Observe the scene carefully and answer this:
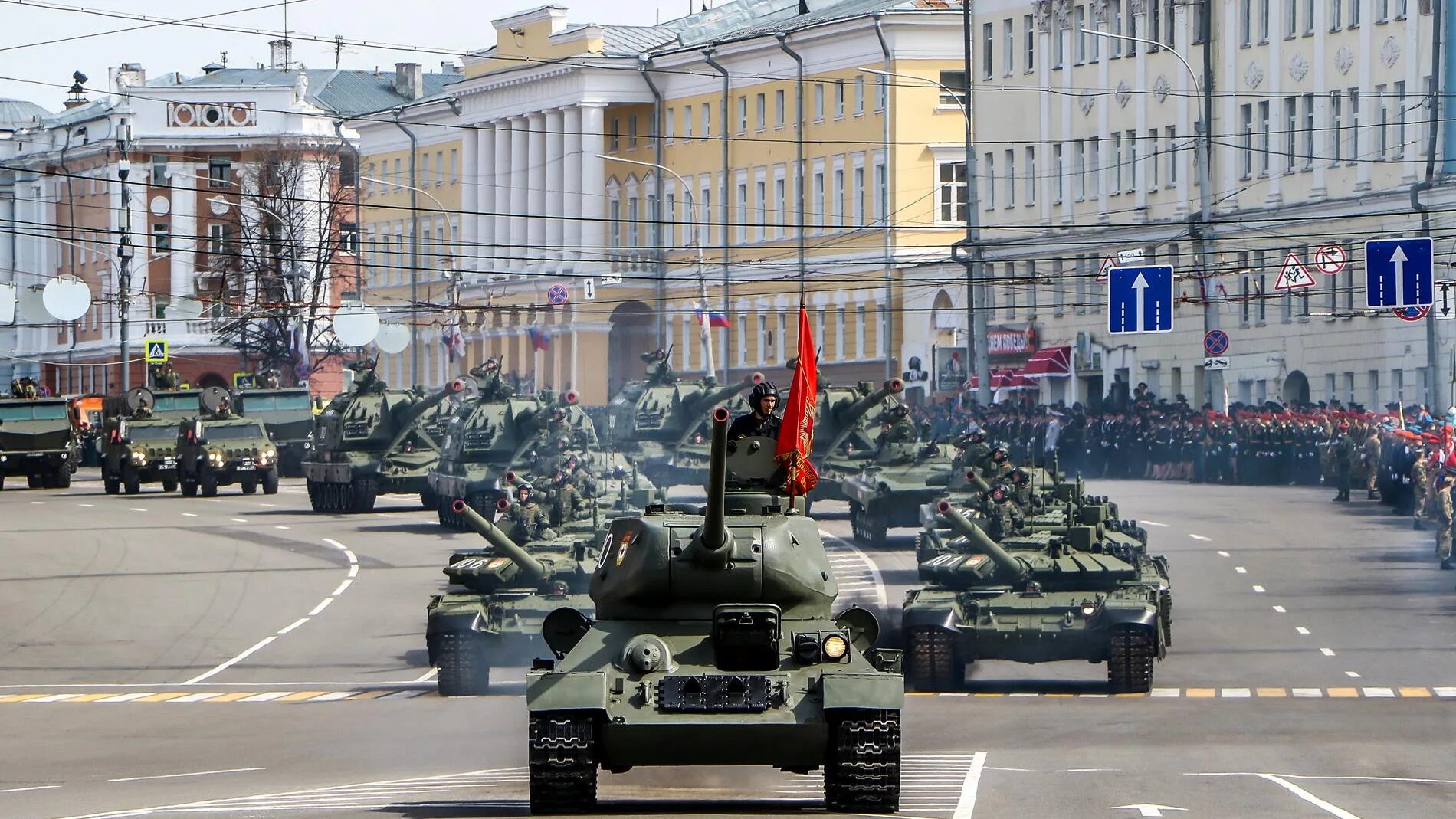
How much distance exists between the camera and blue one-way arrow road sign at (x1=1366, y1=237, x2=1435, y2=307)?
1487 inches

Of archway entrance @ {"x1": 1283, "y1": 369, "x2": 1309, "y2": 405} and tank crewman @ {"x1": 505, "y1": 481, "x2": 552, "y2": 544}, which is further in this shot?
archway entrance @ {"x1": 1283, "y1": 369, "x2": 1309, "y2": 405}

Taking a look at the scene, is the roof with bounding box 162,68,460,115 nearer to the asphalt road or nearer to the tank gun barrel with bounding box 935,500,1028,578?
the asphalt road

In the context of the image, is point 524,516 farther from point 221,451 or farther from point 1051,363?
point 1051,363

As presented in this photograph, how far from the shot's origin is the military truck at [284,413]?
6144 centimetres

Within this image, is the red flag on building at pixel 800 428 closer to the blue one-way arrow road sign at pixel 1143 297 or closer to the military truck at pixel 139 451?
the blue one-way arrow road sign at pixel 1143 297

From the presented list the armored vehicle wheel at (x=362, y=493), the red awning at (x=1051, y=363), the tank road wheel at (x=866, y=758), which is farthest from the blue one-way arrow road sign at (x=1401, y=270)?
the red awning at (x=1051, y=363)

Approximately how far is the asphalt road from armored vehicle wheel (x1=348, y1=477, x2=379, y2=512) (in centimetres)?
346

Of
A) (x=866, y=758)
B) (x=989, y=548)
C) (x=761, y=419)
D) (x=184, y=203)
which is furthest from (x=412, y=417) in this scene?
(x=184, y=203)

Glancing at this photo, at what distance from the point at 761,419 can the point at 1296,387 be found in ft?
148

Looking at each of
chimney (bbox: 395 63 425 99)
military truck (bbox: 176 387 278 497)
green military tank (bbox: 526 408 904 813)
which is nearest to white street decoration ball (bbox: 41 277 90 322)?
military truck (bbox: 176 387 278 497)

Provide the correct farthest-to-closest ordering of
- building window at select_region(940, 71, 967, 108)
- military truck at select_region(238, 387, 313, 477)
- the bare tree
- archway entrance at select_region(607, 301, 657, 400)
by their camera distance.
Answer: archway entrance at select_region(607, 301, 657, 400)
the bare tree
building window at select_region(940, 71, 967, 108)
military truck at select_region(238, 387, 313, 477)

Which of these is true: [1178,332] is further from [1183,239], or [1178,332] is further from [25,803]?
[25,803]

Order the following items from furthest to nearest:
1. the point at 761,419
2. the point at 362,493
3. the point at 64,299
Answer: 1. the point at 64,299
2. the point at 362,493
3. the point at 761,419

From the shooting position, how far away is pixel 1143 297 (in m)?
43.4
